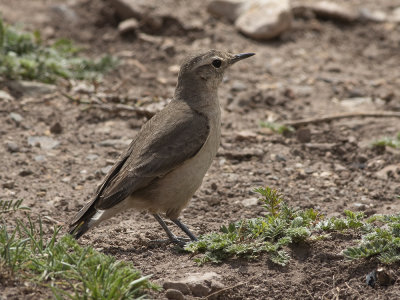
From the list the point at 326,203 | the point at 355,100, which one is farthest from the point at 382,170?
the point at 355,100

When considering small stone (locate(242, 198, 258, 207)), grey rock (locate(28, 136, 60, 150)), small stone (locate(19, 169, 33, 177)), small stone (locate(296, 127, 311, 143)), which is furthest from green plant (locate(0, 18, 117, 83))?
small stone (locate(242, 198, 258, 207))

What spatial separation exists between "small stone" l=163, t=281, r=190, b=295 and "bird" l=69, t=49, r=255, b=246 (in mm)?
949

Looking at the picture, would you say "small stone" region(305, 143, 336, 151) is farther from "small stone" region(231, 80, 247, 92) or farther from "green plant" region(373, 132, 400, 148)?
"small stone" region(231, 80, 247, 92)

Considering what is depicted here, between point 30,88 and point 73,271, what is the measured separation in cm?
459

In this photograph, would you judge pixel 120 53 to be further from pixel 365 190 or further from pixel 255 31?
pixel 365 190

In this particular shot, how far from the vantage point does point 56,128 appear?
25.6ft

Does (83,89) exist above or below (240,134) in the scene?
above

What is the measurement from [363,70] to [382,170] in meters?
2.97

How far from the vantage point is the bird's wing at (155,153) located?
18.0ft

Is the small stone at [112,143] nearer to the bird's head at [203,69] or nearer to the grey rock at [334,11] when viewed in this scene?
→ the bird's head at [203,69]

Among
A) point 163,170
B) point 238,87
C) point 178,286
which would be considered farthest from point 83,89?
point 178,286

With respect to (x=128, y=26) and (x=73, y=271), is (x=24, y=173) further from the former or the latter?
(x=128, y=26)

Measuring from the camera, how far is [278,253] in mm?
4973

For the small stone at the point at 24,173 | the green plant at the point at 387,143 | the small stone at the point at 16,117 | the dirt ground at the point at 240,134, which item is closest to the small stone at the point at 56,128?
the dirt ground at the point at 240,134
